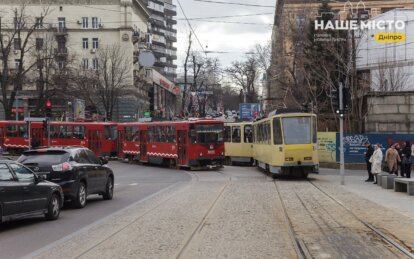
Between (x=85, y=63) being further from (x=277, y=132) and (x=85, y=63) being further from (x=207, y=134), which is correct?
(x=277, y=132)

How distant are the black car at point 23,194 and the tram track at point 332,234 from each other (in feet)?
18.3

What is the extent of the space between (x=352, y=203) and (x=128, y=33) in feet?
229

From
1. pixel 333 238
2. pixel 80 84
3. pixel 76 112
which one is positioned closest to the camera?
pixel 333 238

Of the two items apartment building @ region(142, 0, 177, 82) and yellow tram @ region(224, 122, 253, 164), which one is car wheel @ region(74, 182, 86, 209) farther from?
apartment building @ region(142, 0, 177, 82)

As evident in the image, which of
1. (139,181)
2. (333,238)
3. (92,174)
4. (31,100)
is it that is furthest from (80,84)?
(333,238)

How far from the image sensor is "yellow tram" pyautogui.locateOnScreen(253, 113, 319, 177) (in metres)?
26.5

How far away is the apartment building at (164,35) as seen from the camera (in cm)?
14600

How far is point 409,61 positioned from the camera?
49250 millimetres

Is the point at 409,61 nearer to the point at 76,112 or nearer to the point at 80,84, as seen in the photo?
the point at 76,112

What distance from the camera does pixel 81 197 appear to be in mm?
16328

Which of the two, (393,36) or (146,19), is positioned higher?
(146,19)

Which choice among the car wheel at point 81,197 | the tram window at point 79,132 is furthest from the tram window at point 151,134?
the car wheel at point 81,197

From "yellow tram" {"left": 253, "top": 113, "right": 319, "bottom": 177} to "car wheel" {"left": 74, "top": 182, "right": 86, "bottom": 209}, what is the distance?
12.2 meters

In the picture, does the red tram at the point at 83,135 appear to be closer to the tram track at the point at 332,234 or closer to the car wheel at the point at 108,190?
the car wheel at the point at 108,190
